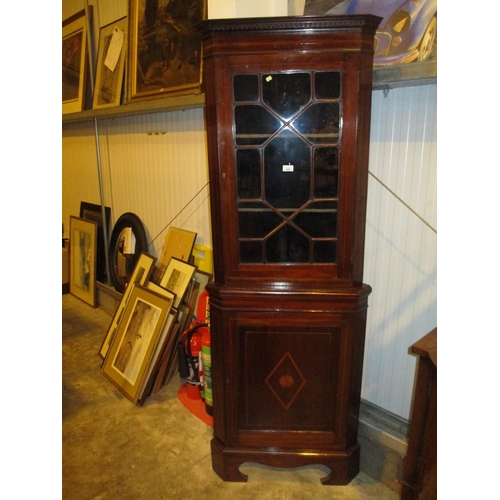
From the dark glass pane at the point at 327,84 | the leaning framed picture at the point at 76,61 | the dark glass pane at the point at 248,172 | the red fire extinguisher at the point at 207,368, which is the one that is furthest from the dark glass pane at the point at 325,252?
the leaning framed picture at the point at 76,61

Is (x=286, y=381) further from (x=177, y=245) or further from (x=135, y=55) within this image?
(x=135, y=55)

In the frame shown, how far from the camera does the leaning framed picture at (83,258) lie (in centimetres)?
358

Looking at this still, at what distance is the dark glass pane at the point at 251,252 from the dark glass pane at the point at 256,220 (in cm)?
3

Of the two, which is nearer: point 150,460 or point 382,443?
point 382,443

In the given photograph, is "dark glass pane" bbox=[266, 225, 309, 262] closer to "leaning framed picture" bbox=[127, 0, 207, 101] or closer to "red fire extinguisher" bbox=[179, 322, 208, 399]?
"red fire extinguisher" bbox=[179, 322, 208, 399]

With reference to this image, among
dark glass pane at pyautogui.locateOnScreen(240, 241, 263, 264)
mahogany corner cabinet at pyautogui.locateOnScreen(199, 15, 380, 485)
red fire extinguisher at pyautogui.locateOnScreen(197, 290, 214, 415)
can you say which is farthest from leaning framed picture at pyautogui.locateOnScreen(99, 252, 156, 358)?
dark glass pane at pyautogui.locateOnScreen(240, 241, 263, 264)

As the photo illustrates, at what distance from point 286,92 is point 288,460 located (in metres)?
1.48

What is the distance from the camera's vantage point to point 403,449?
1.67m

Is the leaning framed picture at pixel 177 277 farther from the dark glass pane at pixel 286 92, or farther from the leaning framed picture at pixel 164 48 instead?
the dark glass pane at pixel 286 92

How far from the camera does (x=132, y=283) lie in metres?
2.85

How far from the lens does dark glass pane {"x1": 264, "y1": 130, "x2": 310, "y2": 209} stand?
1404 mm

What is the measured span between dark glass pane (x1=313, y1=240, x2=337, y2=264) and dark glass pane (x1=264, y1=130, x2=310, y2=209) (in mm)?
171

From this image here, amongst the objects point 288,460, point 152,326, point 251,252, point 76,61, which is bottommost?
point 288,460

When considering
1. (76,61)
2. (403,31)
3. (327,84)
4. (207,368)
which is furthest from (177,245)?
(76,61)
